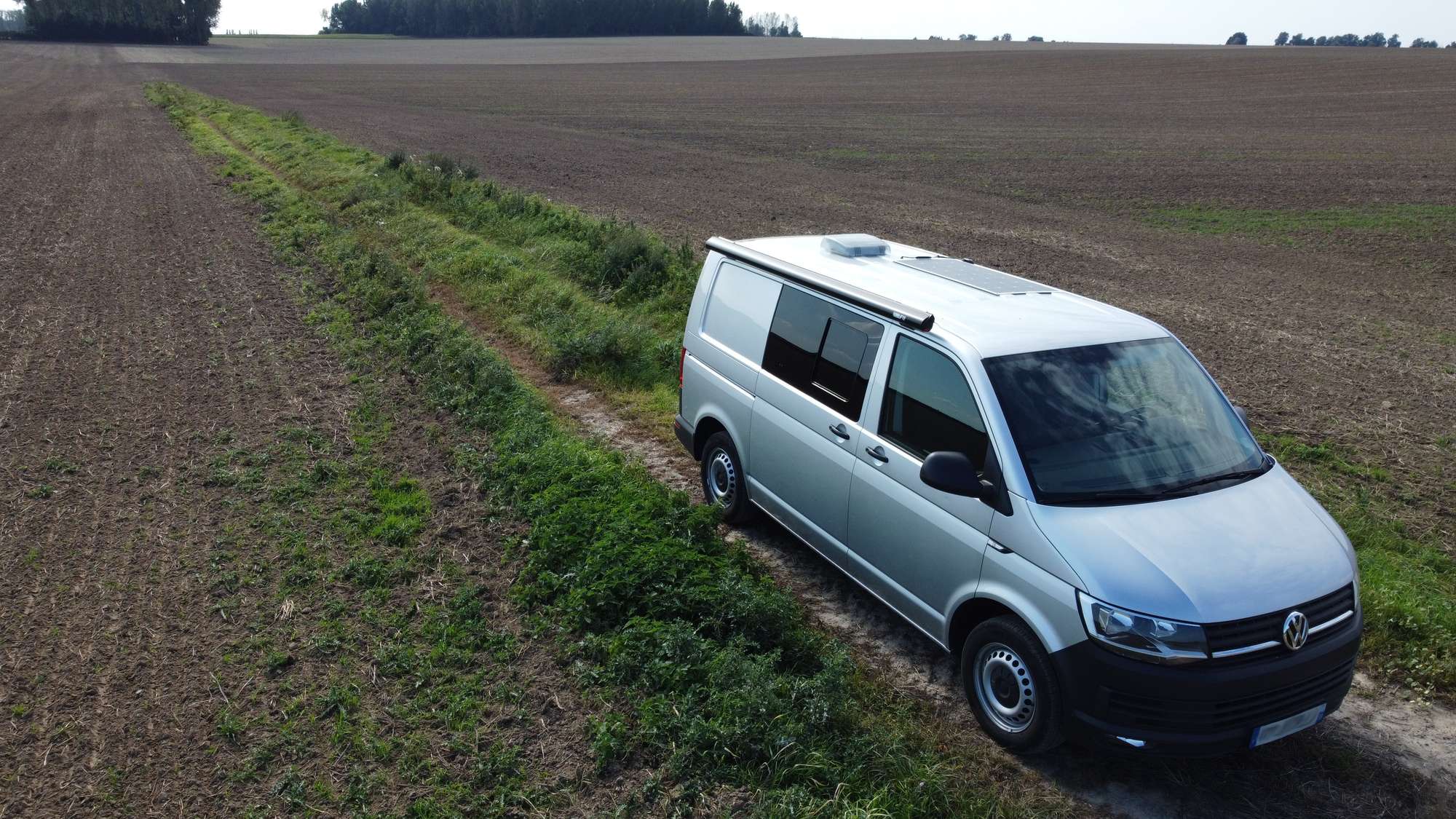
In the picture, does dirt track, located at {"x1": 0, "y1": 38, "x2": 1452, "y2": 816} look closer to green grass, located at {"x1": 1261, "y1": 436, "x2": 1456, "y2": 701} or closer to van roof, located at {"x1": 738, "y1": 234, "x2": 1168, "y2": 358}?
green grass, located at {"x1": 1261, "y1": 436, "x2": 1456, "y2": 701}

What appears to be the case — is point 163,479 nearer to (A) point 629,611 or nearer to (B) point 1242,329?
(A) point 629,611

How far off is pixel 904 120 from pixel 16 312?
3889 cm

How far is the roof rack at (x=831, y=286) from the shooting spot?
5.52 m

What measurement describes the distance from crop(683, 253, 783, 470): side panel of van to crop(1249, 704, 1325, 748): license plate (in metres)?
3.60

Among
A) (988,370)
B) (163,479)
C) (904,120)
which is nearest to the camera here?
(988,370)

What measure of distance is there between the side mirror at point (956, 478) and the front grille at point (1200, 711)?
1079 millimetres

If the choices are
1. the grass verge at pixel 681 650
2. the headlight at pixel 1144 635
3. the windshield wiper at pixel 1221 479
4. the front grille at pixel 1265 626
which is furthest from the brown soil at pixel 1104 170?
the grass verge at pixel 681 650

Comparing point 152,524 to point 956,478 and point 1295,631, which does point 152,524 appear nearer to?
point 956,478

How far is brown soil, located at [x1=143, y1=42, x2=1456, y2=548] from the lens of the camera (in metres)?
11.6

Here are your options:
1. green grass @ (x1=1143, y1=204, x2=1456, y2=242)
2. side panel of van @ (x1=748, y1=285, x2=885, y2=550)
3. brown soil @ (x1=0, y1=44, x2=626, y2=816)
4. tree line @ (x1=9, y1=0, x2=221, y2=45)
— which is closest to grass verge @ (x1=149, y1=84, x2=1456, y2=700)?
side panel of van @ (x1=748, y1=285, x2=885, y2=550)

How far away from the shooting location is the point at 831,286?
618 centimetres

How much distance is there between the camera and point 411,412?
945 cm

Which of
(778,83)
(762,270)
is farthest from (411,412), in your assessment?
(778,83)

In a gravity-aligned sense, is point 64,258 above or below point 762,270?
below
